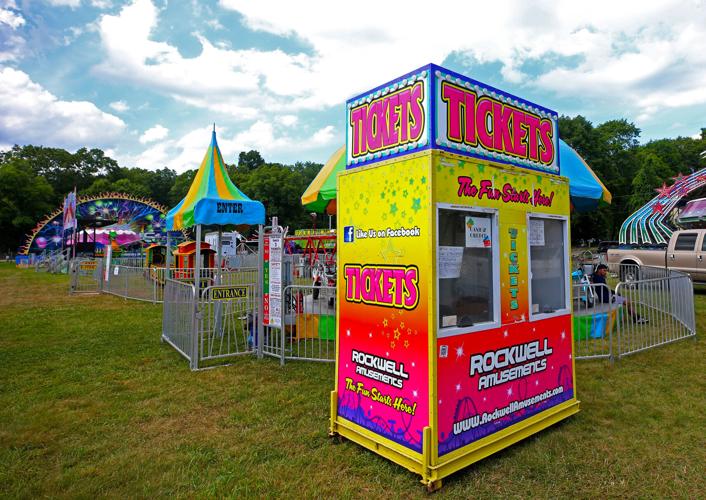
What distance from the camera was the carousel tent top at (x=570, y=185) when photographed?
22.5 ft

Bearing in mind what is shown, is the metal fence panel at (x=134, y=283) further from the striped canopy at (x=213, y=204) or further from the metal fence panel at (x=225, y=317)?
the metal fence panel at (x=225, y=317)

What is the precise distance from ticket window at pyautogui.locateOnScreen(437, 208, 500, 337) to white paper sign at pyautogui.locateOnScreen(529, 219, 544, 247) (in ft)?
2.35

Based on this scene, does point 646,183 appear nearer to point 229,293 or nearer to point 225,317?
point 225,317

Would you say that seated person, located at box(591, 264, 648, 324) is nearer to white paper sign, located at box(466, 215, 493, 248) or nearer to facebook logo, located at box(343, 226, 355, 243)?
white paper sign, located at box(466, 215, 493, 248)

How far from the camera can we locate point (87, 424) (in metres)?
4.38

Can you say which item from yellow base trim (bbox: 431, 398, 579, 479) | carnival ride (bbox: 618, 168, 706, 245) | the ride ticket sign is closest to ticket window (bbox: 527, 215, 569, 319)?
the ride ticket sign

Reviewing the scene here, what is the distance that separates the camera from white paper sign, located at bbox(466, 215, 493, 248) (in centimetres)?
367

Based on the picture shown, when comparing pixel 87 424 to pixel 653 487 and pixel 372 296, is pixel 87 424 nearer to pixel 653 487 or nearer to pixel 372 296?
pixel 372 296

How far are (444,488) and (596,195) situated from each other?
5886 mm

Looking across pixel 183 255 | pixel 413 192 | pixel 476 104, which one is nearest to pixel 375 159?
pixel 413 192

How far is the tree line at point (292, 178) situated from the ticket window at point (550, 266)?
49716mm

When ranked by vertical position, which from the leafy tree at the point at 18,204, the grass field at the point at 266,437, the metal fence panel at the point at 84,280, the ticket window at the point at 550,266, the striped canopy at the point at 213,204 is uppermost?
the leafy tree at the point at 18,204

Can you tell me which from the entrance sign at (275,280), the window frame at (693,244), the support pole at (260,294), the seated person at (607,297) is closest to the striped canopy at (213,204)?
the support pole at (260,294)

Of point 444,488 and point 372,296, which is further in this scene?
point 372,296
